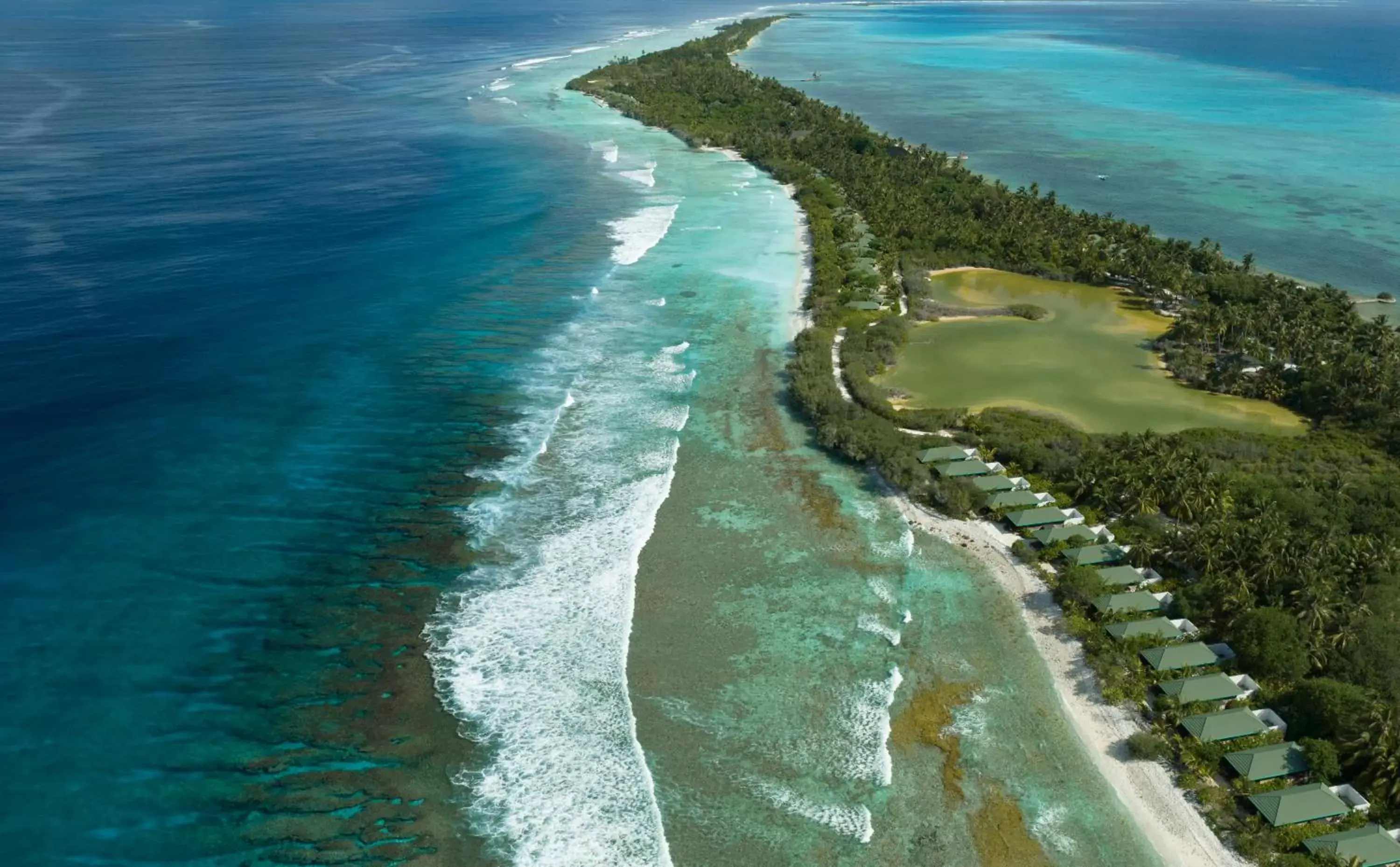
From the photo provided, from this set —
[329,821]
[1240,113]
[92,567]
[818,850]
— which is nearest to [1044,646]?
[818,850]

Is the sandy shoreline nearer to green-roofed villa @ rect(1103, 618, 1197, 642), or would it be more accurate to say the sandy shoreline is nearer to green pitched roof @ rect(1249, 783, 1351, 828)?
green-roofed villa @ rect(1103, 618, 1197, 642)

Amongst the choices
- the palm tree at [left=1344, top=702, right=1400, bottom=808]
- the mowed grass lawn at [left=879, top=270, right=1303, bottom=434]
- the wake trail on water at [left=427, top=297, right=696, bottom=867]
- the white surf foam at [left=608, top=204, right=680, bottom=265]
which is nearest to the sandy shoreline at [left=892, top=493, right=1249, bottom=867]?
the palm tree at [left=1344, top=702, right=1400, bottom=808]

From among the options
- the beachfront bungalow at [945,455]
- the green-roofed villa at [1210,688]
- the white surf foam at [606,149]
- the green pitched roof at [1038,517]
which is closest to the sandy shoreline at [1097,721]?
the green pitched roof at [1038,517]

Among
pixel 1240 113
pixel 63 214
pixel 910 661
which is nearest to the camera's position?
pixel 910 661

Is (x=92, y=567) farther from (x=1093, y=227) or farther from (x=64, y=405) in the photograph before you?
(x=1093, y=227)

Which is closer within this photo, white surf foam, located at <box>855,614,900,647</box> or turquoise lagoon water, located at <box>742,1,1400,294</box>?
white surf foam, located at <box>855,614,900,647</box>

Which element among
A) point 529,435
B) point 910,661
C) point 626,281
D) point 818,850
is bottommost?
point 818,850
